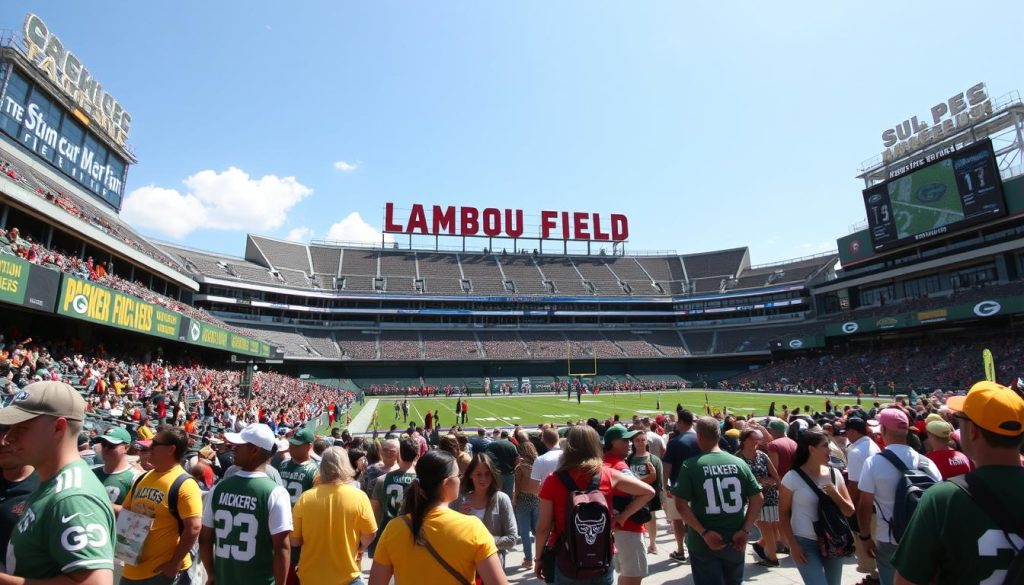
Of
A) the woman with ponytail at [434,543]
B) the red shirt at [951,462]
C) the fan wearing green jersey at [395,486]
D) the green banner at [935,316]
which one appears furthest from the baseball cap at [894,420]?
the green banner at [935,316]

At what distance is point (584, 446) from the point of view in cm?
378

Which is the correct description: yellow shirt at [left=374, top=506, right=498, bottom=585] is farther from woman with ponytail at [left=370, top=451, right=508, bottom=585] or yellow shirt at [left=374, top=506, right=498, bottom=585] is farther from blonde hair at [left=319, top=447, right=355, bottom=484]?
blonde hair at [left=319, top=447, right=355, bottom=484]

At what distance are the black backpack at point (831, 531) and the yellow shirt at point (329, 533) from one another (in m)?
3.82

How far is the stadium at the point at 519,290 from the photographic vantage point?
29547mm

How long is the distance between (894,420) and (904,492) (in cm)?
102

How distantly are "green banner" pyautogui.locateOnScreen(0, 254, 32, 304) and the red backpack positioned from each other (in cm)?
2136

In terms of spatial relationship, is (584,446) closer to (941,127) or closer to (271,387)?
(271,387)

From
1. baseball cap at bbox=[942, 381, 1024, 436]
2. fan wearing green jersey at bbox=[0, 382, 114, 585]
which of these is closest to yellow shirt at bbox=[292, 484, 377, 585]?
fan wearing green jersey at bbox=[0, 382, 114, 585]

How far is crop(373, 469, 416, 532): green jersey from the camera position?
519 centimetres

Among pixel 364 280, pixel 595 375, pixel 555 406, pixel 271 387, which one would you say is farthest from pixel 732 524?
pixel 364 280

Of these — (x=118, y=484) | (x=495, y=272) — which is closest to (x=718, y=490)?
(x=118, y=484)

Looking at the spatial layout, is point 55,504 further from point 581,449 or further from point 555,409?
point 555,409

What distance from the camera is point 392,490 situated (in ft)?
17.1

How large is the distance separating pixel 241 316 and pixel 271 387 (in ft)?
81.4
